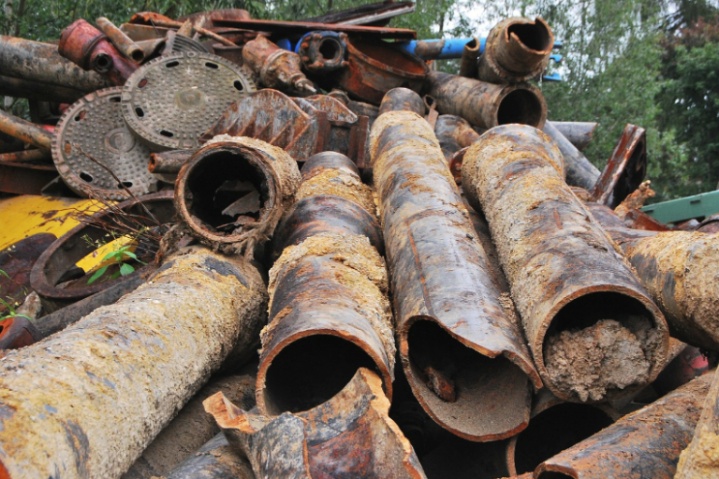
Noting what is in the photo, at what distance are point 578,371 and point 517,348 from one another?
0.70ft

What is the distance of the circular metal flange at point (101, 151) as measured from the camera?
5.65 metres

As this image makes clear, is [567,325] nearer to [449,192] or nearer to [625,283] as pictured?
[625,283]

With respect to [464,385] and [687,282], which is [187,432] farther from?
[687,282]

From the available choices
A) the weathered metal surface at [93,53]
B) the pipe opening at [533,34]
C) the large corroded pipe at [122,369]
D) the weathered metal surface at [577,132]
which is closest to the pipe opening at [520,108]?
the pipe opening at [533,34]

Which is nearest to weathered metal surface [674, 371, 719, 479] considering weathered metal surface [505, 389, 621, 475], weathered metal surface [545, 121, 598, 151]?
weathered metal surface [505, 389, 621, 475]

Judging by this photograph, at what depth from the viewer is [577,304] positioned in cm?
252

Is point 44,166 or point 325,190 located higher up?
point 325,190

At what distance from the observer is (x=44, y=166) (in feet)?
21.5

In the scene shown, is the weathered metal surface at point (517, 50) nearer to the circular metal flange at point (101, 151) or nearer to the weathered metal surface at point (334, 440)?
the circular metal flange at point (101, 151)

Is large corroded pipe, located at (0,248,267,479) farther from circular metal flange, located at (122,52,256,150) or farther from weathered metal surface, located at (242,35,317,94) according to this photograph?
weathered metal surface, located at (242,35,317,94)

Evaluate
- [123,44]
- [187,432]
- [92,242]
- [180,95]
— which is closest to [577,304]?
[187,432]

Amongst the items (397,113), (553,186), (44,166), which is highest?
(553,186)

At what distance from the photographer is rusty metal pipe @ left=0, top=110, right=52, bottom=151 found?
6.19m

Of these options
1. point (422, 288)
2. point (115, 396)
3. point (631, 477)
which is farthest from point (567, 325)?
point (115, 396)
